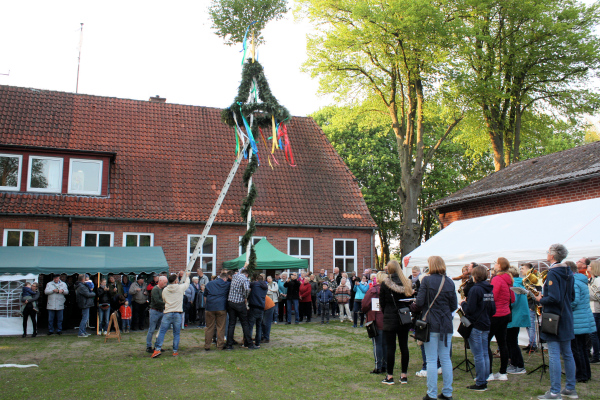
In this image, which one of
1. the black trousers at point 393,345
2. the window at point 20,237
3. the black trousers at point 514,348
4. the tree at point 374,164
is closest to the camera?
the black trousers at point 393,345

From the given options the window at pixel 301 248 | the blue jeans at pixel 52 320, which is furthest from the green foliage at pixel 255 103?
the window at pixel 301 248

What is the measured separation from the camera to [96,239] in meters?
19.1

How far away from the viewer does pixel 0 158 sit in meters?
18.8

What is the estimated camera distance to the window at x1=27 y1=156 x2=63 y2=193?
18969 millimetres

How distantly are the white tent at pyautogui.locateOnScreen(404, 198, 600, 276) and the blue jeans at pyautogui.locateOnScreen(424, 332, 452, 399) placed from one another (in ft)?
16.6

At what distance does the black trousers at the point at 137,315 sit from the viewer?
1552 cm

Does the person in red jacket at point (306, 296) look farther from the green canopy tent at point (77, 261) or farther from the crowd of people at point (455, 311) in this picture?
the green canopy tent at point (77, 261)

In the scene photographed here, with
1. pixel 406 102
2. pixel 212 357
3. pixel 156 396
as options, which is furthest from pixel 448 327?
pixel 406 102

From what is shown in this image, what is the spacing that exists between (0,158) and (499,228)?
17.1 metres

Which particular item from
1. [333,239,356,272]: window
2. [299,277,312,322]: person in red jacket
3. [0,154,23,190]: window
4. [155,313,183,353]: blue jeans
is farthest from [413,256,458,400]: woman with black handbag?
[0,154,23,190]: window

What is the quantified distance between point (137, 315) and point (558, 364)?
12230 millimetres

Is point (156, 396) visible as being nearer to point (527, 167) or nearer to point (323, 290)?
point (323, 290)

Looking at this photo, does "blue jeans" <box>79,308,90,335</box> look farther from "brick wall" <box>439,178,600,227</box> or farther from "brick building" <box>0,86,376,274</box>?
"brick wall" <box>439,178,600,227</box>

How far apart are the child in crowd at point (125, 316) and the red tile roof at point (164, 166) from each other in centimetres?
496
